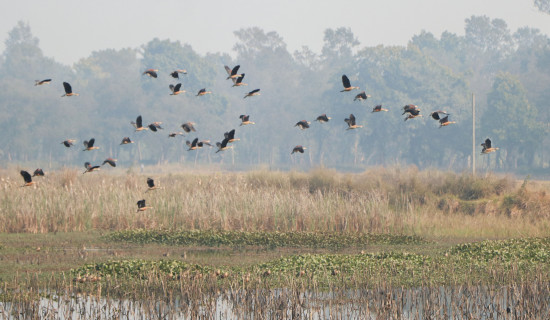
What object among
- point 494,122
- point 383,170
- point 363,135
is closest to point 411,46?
point 363,135

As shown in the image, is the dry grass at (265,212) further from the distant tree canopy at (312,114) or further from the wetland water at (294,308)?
the distant tree canopy at (312,114)

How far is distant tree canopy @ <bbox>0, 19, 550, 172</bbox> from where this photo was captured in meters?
76.8

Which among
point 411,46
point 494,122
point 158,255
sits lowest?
point 158,255

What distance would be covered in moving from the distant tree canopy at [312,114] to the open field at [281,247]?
1446 inches

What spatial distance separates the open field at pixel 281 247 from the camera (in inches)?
519

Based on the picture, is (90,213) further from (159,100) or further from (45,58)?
(45,58)

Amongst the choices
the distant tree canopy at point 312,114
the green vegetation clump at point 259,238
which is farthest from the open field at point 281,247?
the distant tree canopy at point 312,114

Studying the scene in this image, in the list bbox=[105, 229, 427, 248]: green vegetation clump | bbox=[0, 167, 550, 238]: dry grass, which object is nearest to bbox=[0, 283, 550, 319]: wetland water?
bbox=[105, 229, 427, 248]: green vegetation clump

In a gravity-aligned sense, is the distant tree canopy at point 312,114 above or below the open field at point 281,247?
above

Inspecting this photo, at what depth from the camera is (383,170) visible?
3488 cm

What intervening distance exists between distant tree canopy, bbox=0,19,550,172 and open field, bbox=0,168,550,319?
3672 cm

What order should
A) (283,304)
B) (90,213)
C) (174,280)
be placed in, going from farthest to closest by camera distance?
(90,213), (174,280), (283,304)

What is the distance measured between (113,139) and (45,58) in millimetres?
45990

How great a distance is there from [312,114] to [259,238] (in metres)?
67.9
